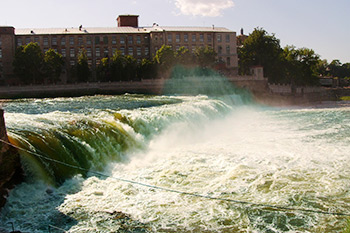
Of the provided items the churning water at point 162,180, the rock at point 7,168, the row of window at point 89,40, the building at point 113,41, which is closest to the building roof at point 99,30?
the building at point 113,41

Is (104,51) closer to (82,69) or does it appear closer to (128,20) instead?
(82,69)

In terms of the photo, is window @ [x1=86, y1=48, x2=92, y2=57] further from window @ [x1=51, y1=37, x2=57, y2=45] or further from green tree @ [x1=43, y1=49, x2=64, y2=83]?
green tree @ [x1=43, y1=49, x2=64, y2=83]

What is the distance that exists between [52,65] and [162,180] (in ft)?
142

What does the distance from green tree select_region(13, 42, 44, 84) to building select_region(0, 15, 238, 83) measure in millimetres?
4422

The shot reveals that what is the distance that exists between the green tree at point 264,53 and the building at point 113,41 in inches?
81.6

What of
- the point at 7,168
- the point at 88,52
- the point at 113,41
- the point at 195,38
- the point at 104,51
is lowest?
the point at 7,168

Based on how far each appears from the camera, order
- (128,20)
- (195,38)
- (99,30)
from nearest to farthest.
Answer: (99,30) → (195,38) → (128,20)

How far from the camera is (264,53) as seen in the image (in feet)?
204

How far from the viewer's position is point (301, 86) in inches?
2426

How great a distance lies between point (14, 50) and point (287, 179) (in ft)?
173

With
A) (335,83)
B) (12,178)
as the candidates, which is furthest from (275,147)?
(335,83)

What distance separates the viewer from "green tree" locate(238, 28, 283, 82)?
61094mm

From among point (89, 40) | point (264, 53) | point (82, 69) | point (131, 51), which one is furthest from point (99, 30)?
point (264, 53)

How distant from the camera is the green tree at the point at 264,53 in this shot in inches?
2405
